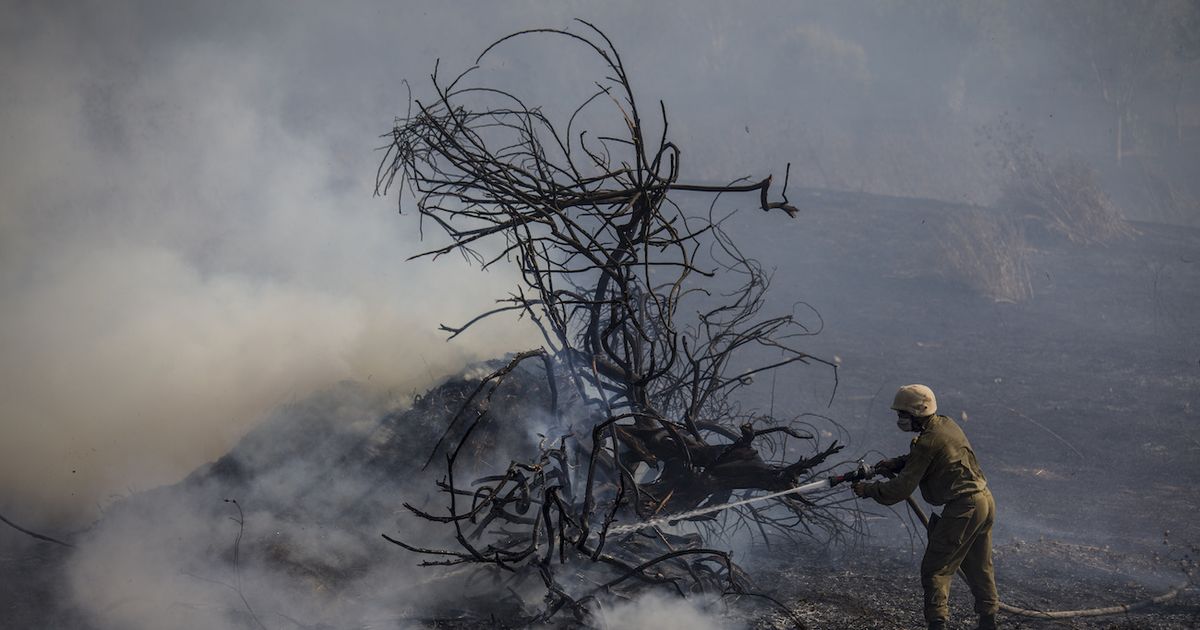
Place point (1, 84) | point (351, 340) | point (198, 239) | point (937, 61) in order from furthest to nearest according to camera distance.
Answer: point (937, 61) → point (198, 239) → point (1, 84) → point (351, 340)

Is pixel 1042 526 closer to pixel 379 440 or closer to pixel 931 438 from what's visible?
pixel 931 438

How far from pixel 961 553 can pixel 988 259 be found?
11.8m

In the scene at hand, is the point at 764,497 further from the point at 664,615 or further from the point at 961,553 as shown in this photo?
the point at 961,553

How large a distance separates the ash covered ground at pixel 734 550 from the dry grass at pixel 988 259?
3391mm

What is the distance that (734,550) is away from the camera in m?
6.79

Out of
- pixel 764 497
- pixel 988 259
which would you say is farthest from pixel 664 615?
pixel 988 259

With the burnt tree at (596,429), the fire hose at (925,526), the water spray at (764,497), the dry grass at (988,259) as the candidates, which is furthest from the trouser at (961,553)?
the dry grass at (988,259)

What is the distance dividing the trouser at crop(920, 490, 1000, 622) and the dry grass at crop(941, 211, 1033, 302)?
1099 cm

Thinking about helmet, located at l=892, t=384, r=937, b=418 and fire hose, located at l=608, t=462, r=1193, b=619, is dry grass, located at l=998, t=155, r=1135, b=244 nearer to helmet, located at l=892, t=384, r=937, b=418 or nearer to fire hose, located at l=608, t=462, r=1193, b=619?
fire hose, located at l=608, t=462, r=1193, b=619

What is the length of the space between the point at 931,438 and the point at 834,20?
4061cm

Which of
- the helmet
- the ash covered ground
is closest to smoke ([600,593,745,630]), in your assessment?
the ash covered ground

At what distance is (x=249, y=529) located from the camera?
214 inches

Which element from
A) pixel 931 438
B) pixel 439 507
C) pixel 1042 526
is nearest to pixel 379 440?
pixel 439 507

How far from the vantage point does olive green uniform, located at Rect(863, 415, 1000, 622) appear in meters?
4.58
